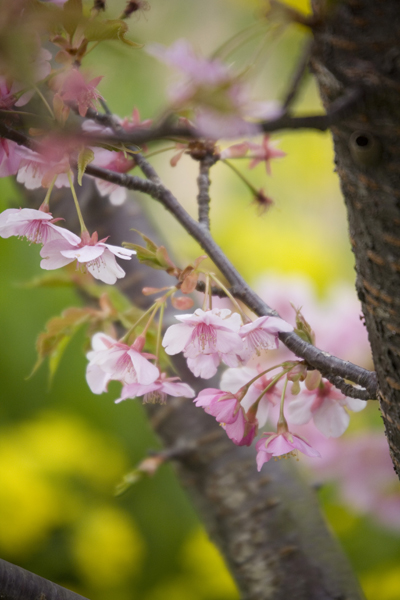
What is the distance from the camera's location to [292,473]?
0.55 meters

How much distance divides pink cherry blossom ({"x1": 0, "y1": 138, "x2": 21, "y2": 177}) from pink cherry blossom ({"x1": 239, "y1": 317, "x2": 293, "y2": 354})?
17 cm

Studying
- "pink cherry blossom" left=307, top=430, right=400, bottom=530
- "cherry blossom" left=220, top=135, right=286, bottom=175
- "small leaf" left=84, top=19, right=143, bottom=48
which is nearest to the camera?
"small leaf" left=84, top=19, right=143, bottom=48

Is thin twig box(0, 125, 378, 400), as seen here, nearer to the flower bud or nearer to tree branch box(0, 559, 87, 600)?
the flower bud

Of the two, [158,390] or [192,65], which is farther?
[158,390]

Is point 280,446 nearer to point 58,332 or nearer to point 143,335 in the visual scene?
point 143,335

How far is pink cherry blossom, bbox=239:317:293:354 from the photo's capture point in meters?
0.26

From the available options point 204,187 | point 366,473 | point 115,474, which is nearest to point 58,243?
point 204,187

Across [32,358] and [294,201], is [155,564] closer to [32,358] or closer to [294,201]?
[32,358]

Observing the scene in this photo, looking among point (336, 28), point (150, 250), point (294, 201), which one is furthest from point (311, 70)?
point (294, 201)

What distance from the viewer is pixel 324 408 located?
32 cm

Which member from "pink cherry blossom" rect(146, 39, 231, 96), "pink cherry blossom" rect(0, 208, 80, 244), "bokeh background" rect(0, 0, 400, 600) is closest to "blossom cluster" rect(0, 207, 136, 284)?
"pink cherry blossom" rect(0, 208, 80, 244)

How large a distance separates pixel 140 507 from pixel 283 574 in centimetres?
69

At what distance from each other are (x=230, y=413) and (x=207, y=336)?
5 centimetres

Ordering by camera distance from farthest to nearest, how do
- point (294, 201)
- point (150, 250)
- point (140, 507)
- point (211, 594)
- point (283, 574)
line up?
1. point (294, 201)
2. point (140, 507)
3. point (211, 594)
4. point (283, 574)
5. point (150, 250)
